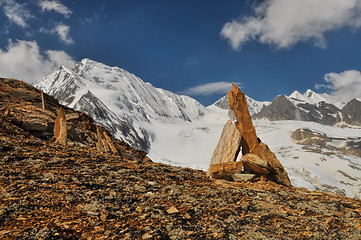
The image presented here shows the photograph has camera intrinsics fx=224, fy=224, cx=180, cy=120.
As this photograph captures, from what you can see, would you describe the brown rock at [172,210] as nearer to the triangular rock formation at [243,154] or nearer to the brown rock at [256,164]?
the triangular rock formation at [243,154]

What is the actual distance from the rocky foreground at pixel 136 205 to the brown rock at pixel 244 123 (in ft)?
14.3

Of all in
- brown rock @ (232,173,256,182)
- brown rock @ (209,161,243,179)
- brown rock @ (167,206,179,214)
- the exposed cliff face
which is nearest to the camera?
brown rock @ (167,206,179,214)

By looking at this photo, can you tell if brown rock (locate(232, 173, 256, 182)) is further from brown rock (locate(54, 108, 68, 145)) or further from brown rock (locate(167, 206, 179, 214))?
brown rock (locate(54, 108, 68, 145))

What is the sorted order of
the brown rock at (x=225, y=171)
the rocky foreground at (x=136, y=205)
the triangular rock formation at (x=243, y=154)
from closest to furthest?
the rocky foreground at (x=136, y=205) → the brown rock at (x=225, y=171) → the triangular rock formation at (x=243, y=154)

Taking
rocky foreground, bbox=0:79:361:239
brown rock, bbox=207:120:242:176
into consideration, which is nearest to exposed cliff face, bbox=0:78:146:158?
rocky foreground, bbox=0:79:361:239

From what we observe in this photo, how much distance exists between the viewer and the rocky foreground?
618 cm

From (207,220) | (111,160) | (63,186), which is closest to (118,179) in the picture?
(63,186)

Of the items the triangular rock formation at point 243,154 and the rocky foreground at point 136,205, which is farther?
the triangular rock formation at point 243,154

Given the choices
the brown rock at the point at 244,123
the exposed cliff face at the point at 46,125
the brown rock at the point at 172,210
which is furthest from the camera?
the brown rock at the point at 244,123

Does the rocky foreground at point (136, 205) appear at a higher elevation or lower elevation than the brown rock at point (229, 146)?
lower

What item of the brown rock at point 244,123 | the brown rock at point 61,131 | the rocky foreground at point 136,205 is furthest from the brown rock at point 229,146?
the brown rock at point 61,131

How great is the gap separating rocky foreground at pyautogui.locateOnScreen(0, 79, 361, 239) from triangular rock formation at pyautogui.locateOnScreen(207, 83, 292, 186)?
4.65 ft

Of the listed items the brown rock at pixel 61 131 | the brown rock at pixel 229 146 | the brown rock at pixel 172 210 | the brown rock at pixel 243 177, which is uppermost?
the brown rock at pixel 61 131

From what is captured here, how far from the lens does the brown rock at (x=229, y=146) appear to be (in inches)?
Answer: 610
